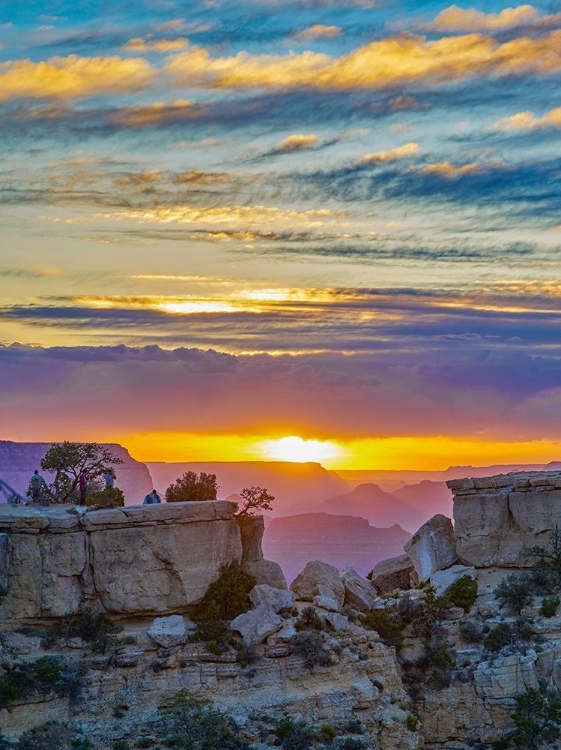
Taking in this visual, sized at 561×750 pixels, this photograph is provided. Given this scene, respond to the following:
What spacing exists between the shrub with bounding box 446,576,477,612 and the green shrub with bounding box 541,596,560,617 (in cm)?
419

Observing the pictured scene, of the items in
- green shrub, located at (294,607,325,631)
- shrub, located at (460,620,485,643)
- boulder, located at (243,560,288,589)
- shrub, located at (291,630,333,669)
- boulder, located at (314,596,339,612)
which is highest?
boulder, located at (243,560,288,589)

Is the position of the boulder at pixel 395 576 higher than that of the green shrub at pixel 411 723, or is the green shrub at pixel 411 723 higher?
the boulder at pixel 395 576

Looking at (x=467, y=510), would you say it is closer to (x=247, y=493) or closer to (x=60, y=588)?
(x=247, y=493)

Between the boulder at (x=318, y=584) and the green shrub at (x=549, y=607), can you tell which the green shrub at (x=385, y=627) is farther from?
the green shrub at (x=549, y=607)

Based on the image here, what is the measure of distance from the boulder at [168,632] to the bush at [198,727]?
3.25 metres

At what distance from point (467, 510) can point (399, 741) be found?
58.1 feet

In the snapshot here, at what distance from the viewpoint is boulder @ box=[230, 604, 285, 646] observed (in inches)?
2562

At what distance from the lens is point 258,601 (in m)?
67.7

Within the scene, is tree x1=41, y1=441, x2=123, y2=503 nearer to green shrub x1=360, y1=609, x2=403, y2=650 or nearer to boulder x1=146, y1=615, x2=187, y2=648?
boulder x1=146, y1=615, x2=187, y2=648

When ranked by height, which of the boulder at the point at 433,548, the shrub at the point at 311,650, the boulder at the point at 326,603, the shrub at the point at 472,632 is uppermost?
the boulder at the point at 433,548

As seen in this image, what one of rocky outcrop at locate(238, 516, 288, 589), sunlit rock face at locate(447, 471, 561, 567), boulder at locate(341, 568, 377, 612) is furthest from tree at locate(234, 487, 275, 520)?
sunlit rock face at locate(447, 471, 561, 567)

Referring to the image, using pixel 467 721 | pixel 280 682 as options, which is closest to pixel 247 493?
pixel 280 682

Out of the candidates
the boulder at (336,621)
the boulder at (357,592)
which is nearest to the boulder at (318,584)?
the boulder at (357,592)

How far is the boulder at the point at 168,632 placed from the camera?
63.6 metres
